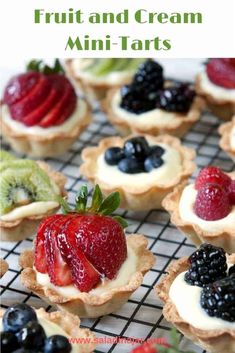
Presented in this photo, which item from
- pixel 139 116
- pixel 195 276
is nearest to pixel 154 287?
pixel 195 276

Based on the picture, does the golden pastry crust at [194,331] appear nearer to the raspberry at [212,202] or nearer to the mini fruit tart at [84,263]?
the mini fruit tart at [84,263]

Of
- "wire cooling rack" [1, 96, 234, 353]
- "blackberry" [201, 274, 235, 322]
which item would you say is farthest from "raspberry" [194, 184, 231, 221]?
"blackberry" [201, 274, 235, 322]

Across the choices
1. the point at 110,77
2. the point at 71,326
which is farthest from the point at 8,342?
the point at 110,77

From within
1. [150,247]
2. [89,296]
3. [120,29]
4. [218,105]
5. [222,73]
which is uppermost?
[120,29]

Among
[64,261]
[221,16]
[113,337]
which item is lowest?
[113,337]

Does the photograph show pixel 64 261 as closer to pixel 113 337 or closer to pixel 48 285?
pixel 48 285

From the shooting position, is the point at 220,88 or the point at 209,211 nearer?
the point at 209,211

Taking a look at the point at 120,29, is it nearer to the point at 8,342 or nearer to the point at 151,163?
the point at 151,163
